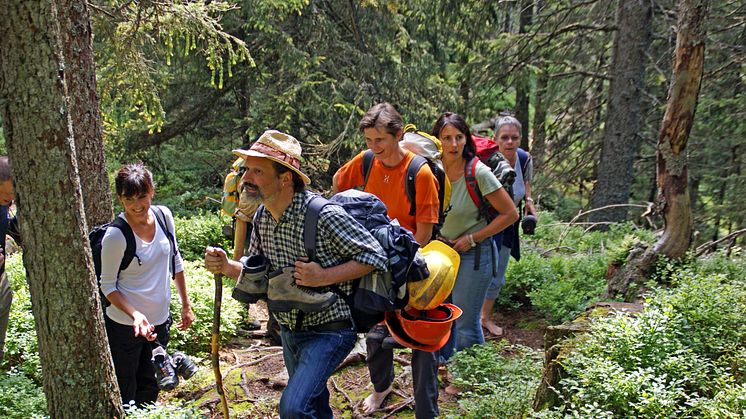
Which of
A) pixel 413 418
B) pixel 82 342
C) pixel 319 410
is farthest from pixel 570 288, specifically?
pixel 82 342

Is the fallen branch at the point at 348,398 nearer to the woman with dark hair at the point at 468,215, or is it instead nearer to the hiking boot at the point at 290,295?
the woman with dark hair at the point at 468,215

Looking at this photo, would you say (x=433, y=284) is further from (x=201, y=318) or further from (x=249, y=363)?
(x=201, y=318)

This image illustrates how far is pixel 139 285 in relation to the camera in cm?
392

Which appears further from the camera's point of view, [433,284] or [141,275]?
[141,275]

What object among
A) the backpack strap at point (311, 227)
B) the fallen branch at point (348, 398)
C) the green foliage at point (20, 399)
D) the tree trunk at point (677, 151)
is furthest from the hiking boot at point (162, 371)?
the tree trunk at point (677, 151)

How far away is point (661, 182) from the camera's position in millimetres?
6504

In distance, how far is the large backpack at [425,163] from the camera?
4176mm

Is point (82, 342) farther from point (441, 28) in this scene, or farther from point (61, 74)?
point (441, 28)

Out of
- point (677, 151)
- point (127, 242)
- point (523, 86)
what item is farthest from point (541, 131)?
point (127, 242)

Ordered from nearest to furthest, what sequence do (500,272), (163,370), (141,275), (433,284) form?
1. (433,284)
2. (141,275)
3. (163,370)
4. (500,272)

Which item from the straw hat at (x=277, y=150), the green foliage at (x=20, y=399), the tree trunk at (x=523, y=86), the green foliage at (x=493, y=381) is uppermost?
the tree trunk at (x=523, y=86)

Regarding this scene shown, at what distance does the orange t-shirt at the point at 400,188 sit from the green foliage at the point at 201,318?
2763 millimetres

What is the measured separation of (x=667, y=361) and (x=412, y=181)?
6.79 ft

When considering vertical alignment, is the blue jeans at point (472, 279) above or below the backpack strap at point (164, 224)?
below
